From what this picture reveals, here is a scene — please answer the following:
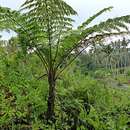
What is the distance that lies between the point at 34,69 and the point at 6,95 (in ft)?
8.61

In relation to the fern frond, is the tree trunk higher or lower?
lower

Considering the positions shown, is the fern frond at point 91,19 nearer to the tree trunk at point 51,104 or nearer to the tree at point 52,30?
the tree at point 52,30

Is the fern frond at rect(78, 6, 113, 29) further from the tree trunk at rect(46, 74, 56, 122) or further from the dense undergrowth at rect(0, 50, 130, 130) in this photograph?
the tree trunk at rect(46, 74, 56, 122)

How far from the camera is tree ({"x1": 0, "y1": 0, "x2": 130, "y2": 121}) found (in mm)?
6328

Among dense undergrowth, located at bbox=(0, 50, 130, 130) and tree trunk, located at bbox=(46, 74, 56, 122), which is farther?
tree trunk, located at bbox=(46, 74, 56, 122)

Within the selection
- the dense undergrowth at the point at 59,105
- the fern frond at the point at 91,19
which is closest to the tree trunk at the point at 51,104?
the dense undergrowth at the point at 59,105

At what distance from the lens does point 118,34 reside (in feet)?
21.2

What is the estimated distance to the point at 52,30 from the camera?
261 inches

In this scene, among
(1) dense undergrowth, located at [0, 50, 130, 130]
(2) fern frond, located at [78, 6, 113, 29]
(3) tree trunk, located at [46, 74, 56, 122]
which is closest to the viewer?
(1) dense undergrowth, located at [0, 50, 130, 130]

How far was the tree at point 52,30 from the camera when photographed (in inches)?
249

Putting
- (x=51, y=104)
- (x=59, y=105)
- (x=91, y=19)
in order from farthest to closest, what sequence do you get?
Result: (x=91, y=19), (x=59, y=105), (x=51, y=104)

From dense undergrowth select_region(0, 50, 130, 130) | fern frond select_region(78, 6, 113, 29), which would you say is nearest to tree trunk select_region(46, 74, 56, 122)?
dense undergrowth select_region(0, 50, 130, 130)

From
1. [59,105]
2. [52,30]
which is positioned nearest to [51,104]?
[59,105]

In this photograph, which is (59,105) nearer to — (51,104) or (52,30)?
(51,104)
